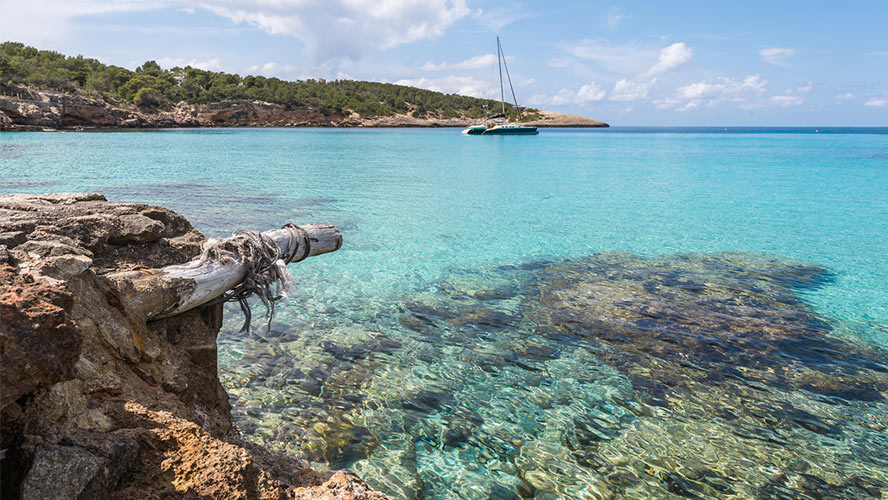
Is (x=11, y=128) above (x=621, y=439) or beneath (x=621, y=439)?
above

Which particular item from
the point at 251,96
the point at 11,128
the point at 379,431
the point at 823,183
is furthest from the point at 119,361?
the point at 251,96

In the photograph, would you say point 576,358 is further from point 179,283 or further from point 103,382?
point 103,382

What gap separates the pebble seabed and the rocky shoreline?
205 ft

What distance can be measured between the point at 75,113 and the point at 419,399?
233ft

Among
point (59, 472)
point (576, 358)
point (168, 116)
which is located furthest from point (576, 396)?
point (168, 116)

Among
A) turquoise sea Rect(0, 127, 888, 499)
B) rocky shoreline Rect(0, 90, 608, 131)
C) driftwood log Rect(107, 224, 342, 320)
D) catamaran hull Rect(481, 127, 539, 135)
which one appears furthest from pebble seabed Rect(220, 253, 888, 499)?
catamaran hull Rect(481, 127, 539, 135)

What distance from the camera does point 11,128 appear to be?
50.4 meters

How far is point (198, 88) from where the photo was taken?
8925 cm

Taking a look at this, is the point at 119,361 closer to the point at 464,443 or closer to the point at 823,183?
the point at 464,443

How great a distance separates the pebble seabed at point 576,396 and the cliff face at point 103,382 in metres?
1.06

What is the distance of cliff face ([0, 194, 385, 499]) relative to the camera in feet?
5.57

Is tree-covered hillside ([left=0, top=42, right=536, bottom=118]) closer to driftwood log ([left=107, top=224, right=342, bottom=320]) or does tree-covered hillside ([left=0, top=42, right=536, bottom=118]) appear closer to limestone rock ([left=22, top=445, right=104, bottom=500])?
driftwood log ([left=107, top=224, right=342, bottom=320])

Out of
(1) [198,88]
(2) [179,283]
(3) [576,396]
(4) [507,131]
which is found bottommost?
(3) [576,396]

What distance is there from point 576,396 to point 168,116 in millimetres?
85133
